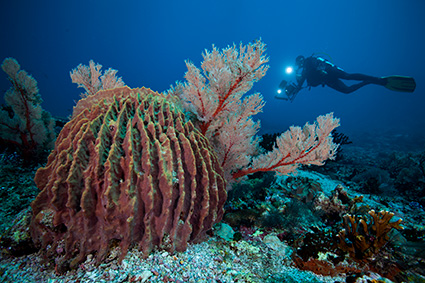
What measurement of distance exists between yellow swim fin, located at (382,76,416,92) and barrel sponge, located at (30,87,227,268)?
1911 cm

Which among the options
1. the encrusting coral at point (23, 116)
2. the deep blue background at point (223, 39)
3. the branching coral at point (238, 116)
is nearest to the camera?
the branching coral at point (238, 116)

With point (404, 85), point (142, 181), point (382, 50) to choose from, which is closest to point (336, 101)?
point (382, 50)

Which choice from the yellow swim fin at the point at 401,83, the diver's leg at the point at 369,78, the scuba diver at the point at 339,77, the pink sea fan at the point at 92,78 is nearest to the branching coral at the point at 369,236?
the pink sea fan at the point at 92,78

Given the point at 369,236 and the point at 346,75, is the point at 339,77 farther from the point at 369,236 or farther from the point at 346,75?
the point at 369,236

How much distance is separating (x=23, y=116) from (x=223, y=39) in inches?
6019

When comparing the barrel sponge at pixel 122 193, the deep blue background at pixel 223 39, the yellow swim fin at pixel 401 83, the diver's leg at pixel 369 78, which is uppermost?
the deep blue background at pixel 223 39

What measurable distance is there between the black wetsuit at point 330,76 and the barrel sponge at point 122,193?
15935 millimetres

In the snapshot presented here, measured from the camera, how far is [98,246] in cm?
205

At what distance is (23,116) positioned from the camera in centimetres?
422

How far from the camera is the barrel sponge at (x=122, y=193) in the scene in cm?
200

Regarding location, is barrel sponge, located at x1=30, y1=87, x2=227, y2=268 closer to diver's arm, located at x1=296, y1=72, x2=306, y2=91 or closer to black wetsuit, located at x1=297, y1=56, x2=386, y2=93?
black wetsuit, located at x1=297, y1=56, x2=386, y2=93

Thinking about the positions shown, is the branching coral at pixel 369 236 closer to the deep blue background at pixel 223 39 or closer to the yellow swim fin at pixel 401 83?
the yellow swim fin at pixel 401 83

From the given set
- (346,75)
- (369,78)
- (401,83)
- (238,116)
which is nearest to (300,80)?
(346,75)

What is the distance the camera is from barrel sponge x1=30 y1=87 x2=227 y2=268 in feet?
6.57
